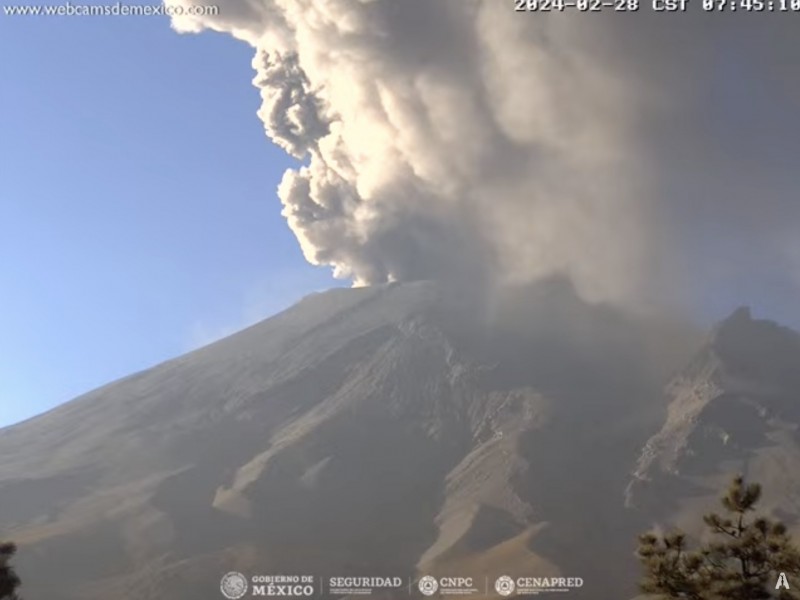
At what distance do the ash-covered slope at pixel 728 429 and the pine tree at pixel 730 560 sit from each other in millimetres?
106303

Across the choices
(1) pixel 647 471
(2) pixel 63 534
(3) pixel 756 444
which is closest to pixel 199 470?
(2) pixel 63 534

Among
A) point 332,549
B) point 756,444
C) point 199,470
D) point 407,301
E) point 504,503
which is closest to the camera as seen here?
point 332,549

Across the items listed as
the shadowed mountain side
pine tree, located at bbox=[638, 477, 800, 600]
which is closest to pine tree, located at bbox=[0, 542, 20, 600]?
pine tree, located at bbox=[638, 477, 800, 600]

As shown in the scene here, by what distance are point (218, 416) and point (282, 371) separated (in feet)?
50.7

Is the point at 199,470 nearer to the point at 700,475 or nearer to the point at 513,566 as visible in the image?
the point at 513,566

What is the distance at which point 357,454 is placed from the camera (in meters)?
135

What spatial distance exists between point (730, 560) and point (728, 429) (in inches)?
5425

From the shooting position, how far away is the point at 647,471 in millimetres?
135250

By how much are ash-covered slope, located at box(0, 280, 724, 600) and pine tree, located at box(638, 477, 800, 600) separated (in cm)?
8764

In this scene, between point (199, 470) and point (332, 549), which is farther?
point (199, 470)

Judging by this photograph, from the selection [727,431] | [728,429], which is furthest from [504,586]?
[728,429]

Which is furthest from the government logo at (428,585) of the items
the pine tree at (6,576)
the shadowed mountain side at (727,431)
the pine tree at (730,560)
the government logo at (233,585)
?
the pine tree at (730,560)

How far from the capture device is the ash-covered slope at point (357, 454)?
106m

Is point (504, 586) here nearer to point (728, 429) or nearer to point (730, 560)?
point (728, 429)
